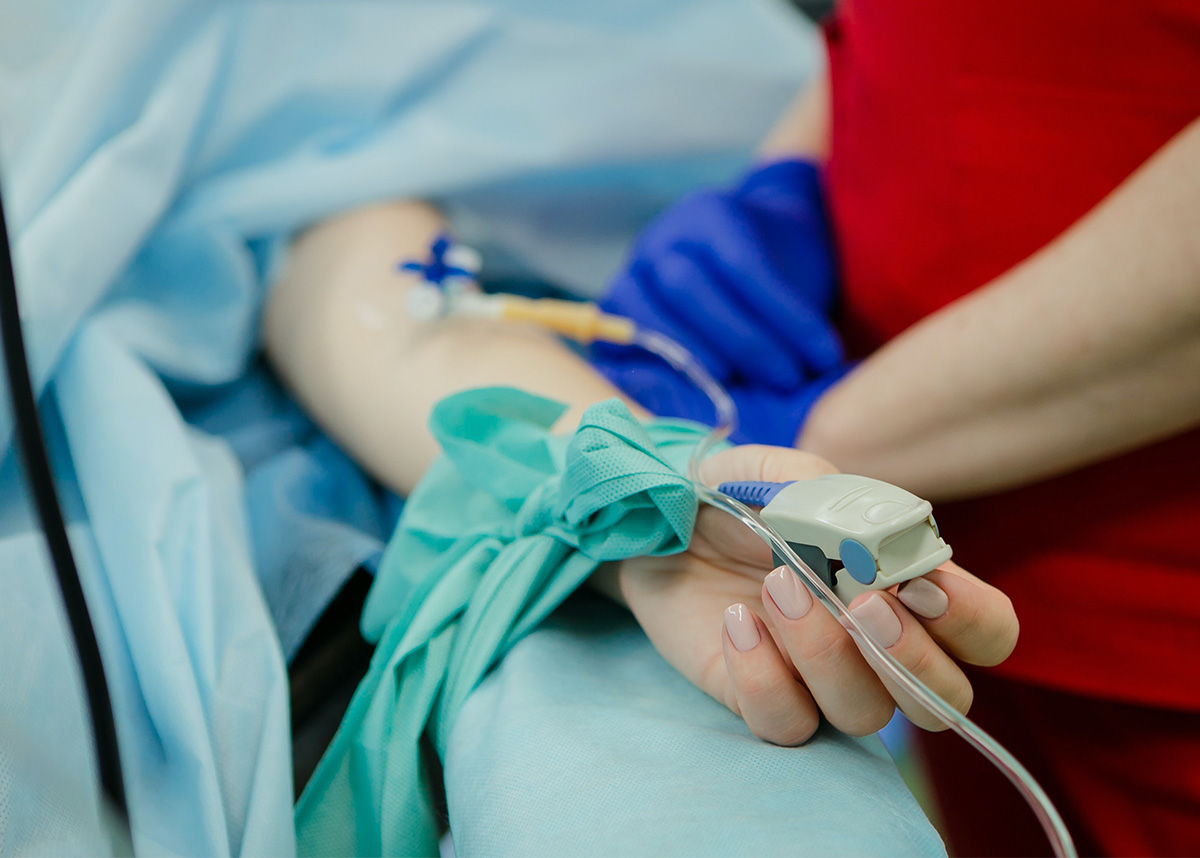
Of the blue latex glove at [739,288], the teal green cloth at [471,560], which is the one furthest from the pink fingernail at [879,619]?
the blue latex glove at [739,288]

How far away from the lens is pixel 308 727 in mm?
521

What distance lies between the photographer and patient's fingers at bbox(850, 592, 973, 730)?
1.09 feet

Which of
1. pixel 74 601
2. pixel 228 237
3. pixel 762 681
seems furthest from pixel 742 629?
pixel 228 237

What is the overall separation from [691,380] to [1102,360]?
1.00 ft

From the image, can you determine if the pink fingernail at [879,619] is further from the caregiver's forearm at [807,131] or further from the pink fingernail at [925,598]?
the caregiver's forearm at [807,131]

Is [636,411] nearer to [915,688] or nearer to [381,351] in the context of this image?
[381,351]

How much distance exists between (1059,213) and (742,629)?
15.6 inches

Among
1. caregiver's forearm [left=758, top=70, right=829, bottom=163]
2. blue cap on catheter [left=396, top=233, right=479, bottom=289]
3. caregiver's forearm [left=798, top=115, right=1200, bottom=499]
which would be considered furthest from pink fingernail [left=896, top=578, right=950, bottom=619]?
caregiver's forearm [left=758, top=70, right=829, bottom=163]

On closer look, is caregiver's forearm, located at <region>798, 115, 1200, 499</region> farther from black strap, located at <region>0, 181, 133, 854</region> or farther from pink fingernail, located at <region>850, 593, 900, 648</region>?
black strap, located at <region>0, 181, 133, 854</region>

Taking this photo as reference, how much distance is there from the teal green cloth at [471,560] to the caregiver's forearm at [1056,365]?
15cm

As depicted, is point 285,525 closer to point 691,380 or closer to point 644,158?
point 691,380

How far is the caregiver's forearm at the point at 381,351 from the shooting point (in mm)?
637

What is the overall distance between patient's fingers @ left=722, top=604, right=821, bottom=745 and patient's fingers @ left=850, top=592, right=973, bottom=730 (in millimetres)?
44

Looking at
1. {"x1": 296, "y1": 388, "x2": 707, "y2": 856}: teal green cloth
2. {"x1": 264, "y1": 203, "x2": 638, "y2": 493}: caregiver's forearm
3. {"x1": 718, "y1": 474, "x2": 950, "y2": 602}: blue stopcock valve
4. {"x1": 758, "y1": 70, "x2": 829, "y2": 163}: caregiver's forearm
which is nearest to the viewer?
{"x1": 718, "y1": 474, "x2": 950, "y2": 602}: blue stopcock valve
